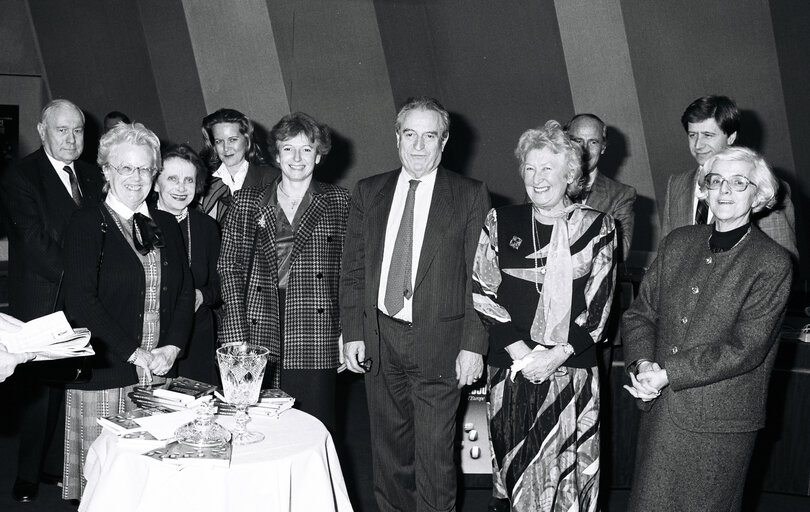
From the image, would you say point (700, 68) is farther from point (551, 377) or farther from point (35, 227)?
point (35, 227)

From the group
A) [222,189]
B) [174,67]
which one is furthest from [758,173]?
[174,67]

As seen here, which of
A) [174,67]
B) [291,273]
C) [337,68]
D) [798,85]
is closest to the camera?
[291,273]

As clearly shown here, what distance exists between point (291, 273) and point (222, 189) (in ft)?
3.58

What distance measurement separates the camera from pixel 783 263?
2482 mm

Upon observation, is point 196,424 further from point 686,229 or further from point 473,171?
point 473,171

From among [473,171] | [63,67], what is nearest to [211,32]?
[63,67]

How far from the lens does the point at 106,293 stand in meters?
2.99

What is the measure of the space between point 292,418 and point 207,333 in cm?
123

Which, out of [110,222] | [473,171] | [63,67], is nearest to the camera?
[110,222]

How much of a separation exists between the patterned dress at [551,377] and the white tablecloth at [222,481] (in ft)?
2.90

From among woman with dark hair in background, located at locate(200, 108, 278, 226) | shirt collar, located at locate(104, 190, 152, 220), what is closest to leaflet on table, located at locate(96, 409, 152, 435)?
shirt collar, located at locate(104, 190, 152, 220)

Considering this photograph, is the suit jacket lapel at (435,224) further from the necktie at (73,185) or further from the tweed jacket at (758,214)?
the necktie at (73,185)

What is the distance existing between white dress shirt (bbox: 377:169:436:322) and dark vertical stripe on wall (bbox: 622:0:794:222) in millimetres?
2712

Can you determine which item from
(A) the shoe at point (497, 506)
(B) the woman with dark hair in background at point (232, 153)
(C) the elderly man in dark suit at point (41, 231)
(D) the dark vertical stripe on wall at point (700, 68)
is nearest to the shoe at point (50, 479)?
(C) the elderly man in dark suit at point (41, 231)
